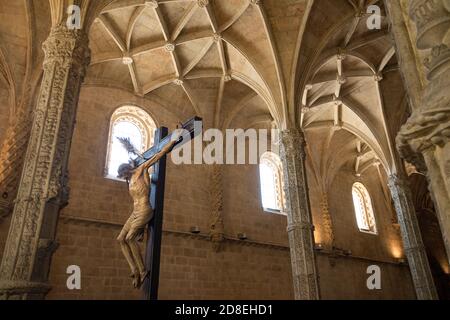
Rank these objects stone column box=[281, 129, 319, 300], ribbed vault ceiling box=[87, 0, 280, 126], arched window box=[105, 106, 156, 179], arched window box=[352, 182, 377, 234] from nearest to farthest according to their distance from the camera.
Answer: stone column box=[281, 129, 319, 300], ribbed vault ceiling box=[87, 0, 280, 126], arched window box=[105, 106, 156, 179], arched window box=[352, 182, 377, 234]

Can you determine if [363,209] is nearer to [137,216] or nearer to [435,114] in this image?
[137,216]

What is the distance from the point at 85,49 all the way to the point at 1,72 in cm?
512

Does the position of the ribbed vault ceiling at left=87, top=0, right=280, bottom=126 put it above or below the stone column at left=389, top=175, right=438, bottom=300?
above

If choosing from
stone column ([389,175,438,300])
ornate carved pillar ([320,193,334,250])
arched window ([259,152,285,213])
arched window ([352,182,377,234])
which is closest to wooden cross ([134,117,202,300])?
arched window ([259,152,285,213])

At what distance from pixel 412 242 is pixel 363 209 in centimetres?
661

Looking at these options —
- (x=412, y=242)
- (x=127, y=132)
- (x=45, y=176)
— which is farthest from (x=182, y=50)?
(x=412, y=242)

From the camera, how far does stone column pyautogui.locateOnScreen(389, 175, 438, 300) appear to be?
12.9m

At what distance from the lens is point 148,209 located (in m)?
5.08

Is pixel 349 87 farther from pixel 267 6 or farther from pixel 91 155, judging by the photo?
pixel 91 155

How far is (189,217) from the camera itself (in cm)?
1280

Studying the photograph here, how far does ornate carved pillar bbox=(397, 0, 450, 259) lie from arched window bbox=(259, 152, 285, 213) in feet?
42.3

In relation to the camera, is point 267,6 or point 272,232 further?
point 272,232

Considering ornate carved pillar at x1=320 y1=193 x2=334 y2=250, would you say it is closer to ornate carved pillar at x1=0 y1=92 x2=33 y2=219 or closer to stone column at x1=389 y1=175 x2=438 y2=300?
stone column at x1=389 y1=175 x2=438 y2=300
